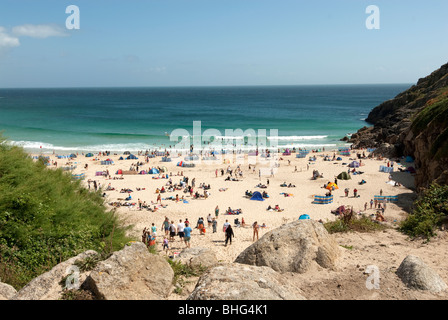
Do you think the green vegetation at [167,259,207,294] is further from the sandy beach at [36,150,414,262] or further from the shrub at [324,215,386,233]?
the sandy beach at [36,150,414,262]

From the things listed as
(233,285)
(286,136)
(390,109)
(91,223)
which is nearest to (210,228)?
(91,223)

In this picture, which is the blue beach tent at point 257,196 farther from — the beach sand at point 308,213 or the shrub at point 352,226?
the shrub at point 352,226

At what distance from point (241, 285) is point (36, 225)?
5516 millimetres

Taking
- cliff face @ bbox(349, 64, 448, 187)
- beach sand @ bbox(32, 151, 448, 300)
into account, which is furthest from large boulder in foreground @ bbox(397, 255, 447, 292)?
cliff face @ bbox(349, 64, 448, 187)

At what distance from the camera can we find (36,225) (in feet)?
24.9

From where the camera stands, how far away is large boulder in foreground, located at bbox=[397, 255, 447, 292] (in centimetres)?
609

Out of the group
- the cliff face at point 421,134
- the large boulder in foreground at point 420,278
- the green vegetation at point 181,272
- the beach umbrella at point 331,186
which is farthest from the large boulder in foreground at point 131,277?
the beach umbrella at point 331,186

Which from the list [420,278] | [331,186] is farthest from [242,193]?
[420,278]

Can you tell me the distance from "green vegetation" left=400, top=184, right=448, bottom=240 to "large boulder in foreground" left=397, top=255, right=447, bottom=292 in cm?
354

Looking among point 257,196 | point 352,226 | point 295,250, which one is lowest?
point 257,196

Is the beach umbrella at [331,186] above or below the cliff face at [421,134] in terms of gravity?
below

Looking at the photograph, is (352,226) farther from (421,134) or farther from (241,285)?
(421,134)

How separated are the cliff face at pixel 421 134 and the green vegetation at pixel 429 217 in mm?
3063

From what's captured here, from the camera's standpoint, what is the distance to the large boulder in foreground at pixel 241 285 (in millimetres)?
4195
